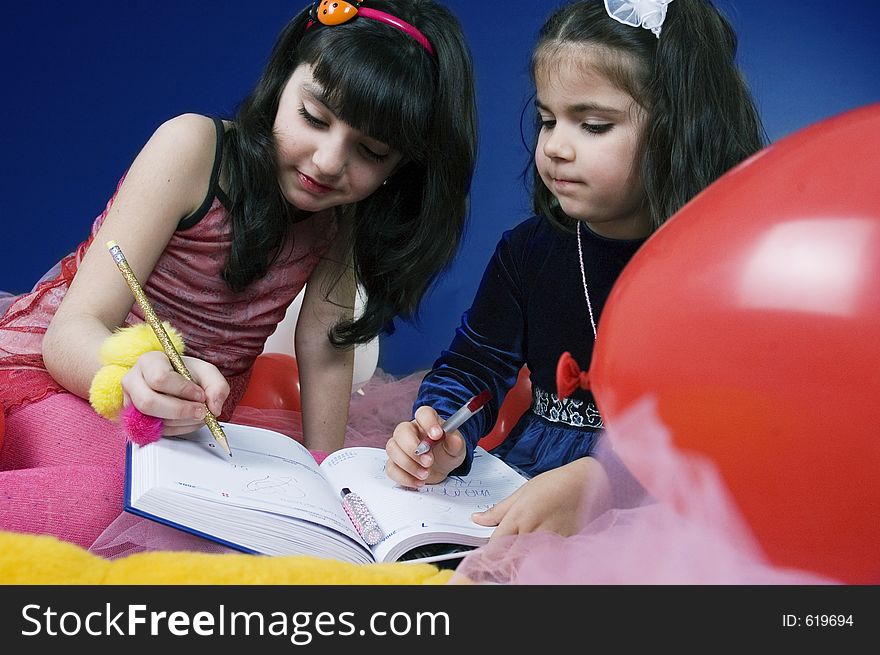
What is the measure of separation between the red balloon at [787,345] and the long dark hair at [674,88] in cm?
40

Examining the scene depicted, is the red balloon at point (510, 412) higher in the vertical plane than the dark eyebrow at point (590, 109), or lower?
lower

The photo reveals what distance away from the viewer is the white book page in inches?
31.1

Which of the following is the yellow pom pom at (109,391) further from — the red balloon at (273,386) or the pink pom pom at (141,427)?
the red balloon at (273,386)

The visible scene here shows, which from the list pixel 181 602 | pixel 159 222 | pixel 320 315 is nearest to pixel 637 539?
pixel 181 602

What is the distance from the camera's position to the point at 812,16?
6.95 ft

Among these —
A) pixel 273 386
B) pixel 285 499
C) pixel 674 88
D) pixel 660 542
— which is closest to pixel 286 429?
pixel 273 386

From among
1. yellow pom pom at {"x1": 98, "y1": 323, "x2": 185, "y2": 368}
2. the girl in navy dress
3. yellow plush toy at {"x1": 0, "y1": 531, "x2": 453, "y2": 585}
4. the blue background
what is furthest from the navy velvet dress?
the blue background

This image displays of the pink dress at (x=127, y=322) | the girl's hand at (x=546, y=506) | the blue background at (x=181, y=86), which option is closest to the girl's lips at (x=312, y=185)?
the pink dress at (x=127, y=322)

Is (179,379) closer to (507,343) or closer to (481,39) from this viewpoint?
(507,343)

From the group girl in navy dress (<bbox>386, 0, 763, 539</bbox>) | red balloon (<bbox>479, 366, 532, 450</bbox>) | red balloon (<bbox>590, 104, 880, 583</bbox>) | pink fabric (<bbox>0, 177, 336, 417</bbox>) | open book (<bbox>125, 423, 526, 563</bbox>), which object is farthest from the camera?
red balloon (<bbox>479, 366, 532, 450</bbox>)

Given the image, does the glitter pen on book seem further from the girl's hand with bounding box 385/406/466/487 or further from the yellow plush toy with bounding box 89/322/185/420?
the yellow plush toy with bounding box 89/322/185/420

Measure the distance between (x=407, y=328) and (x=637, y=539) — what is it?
173cm

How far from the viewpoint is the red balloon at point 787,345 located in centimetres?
54

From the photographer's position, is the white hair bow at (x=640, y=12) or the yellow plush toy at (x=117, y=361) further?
the white hair bow at (x=640, y=12)
